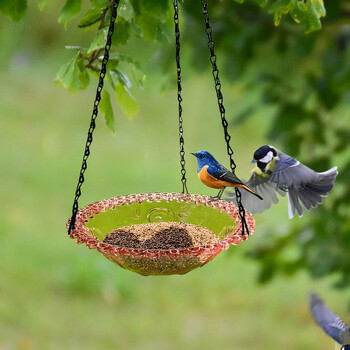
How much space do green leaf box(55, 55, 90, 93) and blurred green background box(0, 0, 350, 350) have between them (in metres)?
0.21

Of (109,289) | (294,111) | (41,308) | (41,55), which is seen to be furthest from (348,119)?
(41,55)

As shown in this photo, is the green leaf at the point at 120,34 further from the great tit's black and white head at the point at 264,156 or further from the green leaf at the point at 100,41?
the great tit's black and white head at the point at 264,156

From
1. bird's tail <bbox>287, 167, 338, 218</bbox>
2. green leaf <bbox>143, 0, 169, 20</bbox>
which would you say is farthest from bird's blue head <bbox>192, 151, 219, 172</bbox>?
green leaf <bbox>143, 0, 169, 20</bbox>

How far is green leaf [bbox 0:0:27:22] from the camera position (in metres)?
1.43

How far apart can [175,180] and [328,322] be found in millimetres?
3662

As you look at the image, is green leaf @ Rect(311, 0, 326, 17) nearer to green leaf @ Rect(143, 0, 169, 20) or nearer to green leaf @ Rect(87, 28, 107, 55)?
green leaf @ Rect(143, 0, 169, 20)

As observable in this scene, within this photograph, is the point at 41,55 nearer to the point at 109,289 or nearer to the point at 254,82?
the point at 109,289

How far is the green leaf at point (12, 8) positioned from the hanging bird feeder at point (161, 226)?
0.73ft

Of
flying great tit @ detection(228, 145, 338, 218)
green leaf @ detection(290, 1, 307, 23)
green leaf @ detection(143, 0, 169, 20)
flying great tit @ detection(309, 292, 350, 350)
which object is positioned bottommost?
flying great tit @ detection(309, 292, 350, 350)

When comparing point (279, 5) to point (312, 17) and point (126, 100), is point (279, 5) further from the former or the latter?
point (126, 100)

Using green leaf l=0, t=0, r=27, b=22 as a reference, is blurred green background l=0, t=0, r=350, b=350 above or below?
above

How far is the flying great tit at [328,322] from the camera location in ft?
5.63

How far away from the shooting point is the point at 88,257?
173 inches

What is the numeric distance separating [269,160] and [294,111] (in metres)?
0.80
